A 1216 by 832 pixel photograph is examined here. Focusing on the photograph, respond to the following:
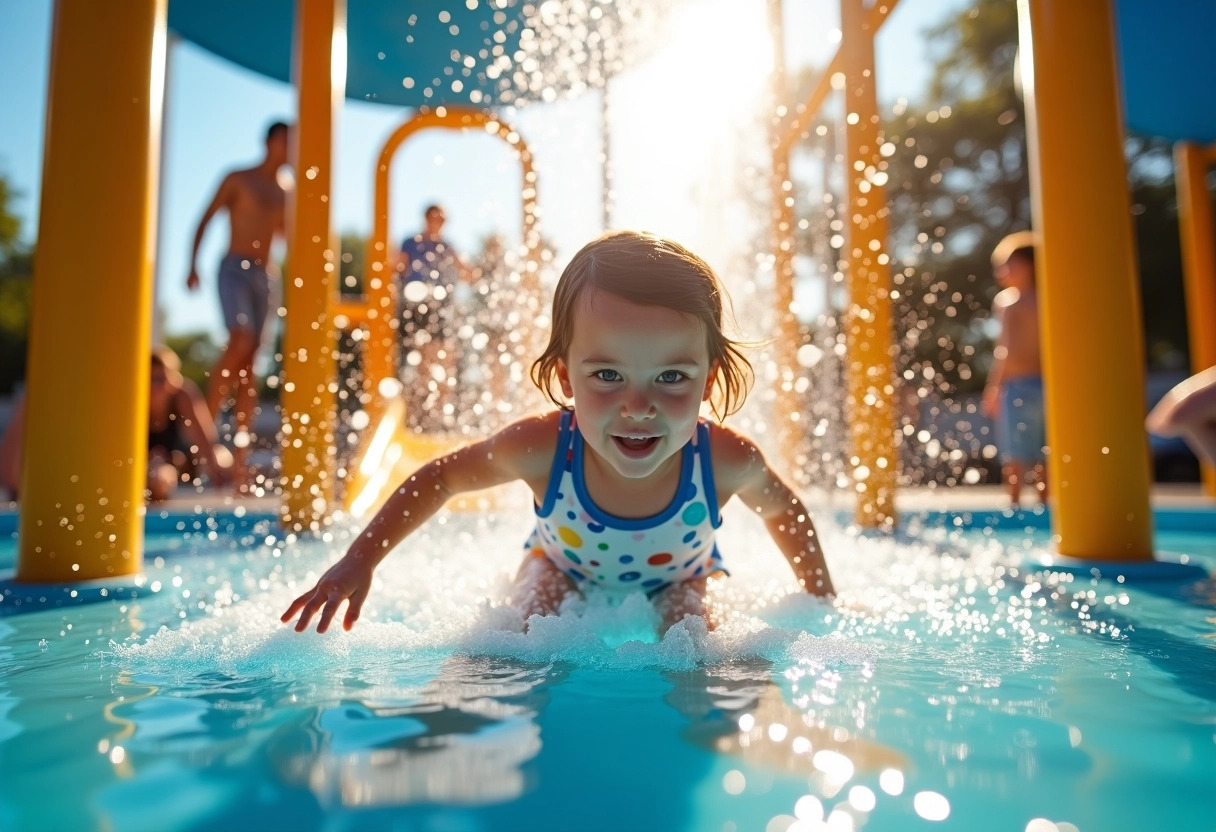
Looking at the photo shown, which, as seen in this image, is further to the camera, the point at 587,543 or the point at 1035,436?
the point at 1035,436

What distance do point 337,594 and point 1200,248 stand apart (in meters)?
7.71

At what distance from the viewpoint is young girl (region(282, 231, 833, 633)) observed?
1.81m

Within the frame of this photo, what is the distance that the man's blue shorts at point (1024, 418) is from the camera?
588 cm

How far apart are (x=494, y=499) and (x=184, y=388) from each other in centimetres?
236

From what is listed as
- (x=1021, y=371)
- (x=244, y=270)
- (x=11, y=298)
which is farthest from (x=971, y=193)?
(x=11, y=298)

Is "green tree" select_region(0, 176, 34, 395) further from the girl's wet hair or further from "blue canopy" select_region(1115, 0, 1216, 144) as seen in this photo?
the girl's wet hair

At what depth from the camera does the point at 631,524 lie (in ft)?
7.20

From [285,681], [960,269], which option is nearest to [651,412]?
[285,681]

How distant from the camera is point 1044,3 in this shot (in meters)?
3.06

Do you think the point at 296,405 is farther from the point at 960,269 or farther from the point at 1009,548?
the point at 960,269

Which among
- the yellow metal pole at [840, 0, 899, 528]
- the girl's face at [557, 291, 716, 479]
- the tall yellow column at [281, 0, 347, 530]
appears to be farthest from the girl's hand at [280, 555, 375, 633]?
the yellow metal pole at [840, 0, 899, 528]

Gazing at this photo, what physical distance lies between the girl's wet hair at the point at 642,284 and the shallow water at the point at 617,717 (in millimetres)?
623

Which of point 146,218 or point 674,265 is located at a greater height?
point 146,218

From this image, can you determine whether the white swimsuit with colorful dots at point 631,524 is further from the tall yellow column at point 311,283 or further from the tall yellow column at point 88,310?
the tall yellow column at point 311,283
